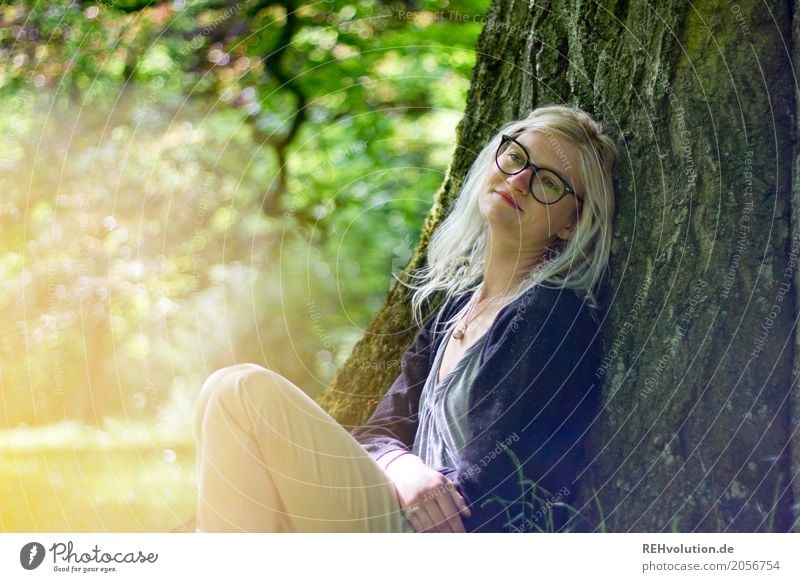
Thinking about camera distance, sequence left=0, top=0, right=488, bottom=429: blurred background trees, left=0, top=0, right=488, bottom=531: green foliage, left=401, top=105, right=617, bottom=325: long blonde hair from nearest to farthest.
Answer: left=401, top=105, right=617, bottom=325: long blonde hair
left=0, top=0, right=488, bottom=531: green foliage
left=0, top=0, right=488, bottom=429: blurred background trees

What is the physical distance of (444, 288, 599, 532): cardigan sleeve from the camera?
1105 millimetres

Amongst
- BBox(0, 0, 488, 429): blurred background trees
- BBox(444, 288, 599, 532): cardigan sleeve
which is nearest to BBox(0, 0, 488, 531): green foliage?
BBox(0, 0, 488, 429): blurred background trees

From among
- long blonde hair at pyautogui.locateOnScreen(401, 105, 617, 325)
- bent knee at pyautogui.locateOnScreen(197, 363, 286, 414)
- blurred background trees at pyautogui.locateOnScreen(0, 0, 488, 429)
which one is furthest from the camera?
blurred background trees at pyautogui.locateOnScreen(0, 0, 488, 429)

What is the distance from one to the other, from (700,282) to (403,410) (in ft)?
1.62

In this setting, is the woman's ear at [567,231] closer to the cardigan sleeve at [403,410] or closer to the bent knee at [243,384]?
the cardigan sleeve at [403,410]

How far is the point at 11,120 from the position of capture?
214 centimetres

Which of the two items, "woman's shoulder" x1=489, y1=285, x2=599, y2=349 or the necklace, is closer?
"woman's shoulder" x1=489, y1=285, x2=599, y2=349

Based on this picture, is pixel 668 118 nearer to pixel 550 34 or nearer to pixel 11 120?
pixel 550 34

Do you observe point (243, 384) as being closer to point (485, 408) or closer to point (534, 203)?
point (485, 408)
